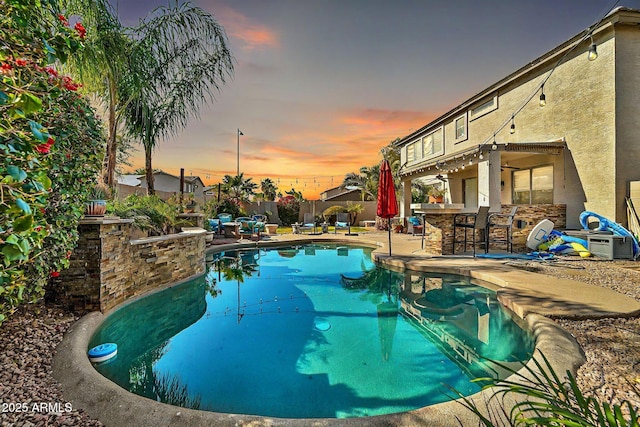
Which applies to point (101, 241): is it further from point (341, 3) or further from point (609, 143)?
point (609, 143)

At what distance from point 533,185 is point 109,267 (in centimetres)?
1446

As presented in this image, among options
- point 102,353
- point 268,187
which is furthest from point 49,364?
point 268,187

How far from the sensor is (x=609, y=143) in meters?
9.14

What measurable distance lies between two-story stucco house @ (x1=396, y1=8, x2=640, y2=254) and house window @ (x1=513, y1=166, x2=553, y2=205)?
4 centimetres

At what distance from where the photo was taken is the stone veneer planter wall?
4.40 m

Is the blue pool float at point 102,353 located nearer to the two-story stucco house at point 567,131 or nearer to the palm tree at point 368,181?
the two-story stucco house at point 567,131

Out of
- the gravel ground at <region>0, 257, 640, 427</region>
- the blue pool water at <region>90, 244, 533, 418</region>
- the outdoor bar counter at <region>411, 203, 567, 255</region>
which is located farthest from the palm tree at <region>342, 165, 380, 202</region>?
the gravel ground at <region>0, 257, 640, 427</region>

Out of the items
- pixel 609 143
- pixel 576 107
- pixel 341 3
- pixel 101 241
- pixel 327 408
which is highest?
pixel 341 3

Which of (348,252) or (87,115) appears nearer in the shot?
(87,115)

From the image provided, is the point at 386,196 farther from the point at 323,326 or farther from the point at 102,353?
the point at 102,353

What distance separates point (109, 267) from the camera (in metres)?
4.80

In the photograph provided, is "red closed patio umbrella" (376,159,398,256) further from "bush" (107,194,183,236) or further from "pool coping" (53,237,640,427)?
"bush" (107,194,183,236)

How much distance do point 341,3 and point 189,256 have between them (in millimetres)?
8519

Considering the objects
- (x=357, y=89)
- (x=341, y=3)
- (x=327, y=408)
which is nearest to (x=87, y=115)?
(x=327, y=408)
